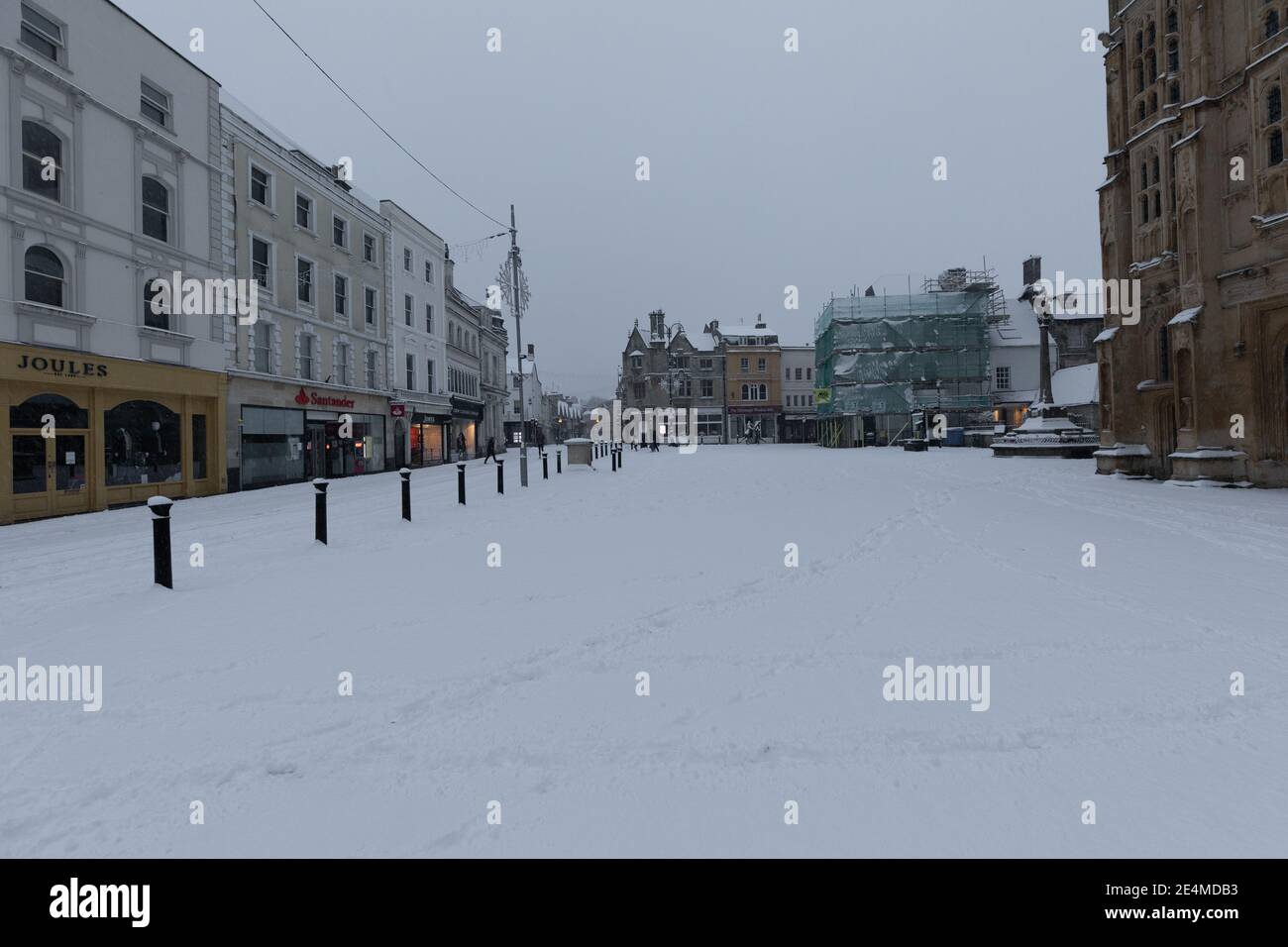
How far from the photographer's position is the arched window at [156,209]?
17766 mm

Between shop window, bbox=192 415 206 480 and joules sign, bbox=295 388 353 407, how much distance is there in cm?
470

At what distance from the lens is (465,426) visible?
43.3 m

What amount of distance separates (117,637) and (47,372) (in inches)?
518

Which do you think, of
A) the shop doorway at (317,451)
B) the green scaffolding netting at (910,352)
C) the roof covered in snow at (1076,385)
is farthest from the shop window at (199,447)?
the roof covered in snow at (1076,385)

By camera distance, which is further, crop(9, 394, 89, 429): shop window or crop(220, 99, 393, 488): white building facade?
crop(220, 99, 393, 488): white building facade

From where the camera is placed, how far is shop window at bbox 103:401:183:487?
53.6 ft

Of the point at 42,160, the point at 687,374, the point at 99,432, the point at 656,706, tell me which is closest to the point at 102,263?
the point at 42,160

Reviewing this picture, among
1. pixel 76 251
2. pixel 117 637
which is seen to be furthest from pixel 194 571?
pixel 76 251
